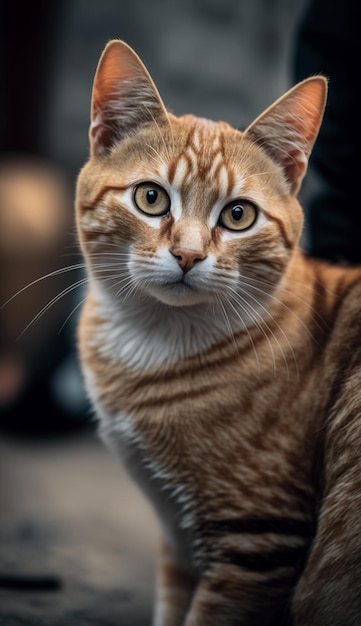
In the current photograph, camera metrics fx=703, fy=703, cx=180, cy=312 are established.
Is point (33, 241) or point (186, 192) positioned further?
point (33, 241)

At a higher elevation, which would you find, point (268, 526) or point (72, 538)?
point (72, 538)

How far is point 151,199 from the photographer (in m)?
1.13

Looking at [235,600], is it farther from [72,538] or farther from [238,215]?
[72,538]

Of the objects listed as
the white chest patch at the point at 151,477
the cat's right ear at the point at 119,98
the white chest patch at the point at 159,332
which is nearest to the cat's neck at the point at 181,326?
the white chest patch at the point at 159,332

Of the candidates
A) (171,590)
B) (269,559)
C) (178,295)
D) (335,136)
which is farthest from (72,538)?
(335,136)

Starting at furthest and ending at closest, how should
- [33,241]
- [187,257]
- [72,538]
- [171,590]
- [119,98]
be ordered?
[33,241] < [72,538] < [171,590] < [119,98] < [187,257]

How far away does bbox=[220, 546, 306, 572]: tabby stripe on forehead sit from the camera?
1127mm

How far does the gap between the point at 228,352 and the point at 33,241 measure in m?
1.83

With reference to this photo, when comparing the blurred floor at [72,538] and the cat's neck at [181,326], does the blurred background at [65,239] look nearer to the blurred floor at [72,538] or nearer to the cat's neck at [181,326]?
the blurred floor at [72,538]

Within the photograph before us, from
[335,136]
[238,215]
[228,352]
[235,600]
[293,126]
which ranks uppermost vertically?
[335,136]

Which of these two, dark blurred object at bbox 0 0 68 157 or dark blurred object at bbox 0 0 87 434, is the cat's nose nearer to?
dark blurred object at bbox 0 0 87 434

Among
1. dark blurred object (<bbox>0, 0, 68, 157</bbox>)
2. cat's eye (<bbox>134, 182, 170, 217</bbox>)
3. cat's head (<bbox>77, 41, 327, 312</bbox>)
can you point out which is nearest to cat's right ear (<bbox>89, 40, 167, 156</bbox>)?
cat's head (<bbox>77, 41, 327, 312</bbox>)

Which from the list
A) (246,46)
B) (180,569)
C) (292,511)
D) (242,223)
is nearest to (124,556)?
(180,569)

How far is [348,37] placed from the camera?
148 centimetres
